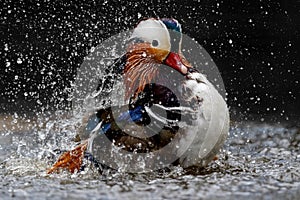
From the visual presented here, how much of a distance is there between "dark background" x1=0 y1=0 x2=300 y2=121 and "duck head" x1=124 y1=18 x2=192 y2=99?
151cm

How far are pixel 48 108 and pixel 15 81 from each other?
0.96ft

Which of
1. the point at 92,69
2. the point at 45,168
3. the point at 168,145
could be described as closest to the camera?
the point at 168,145

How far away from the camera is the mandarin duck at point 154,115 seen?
7.54 ft

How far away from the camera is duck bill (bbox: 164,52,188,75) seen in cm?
239

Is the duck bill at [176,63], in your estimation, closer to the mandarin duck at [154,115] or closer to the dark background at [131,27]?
the mandarin duck at [154,115]

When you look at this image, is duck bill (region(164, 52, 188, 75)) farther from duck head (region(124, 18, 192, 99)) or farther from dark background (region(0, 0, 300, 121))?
dark background (region(0, 0, 300, 121))

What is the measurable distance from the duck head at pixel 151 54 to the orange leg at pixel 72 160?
0.26 m

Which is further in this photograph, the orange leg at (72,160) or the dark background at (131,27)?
the dark background at (131,27)

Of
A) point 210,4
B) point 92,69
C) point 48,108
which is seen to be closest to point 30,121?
point 48,108

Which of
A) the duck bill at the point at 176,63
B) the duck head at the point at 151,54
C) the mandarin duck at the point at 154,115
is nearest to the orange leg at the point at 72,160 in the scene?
the mandarin duck at the point at 154,115

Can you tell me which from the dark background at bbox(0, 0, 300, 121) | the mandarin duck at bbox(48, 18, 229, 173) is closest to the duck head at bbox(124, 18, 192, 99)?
the mandarin duck at bbox(48, 18, 229, 173)

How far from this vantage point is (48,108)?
4.04m

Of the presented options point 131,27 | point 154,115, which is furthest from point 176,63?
point 131,27

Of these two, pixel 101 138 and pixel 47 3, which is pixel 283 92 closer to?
pixel 47 3
